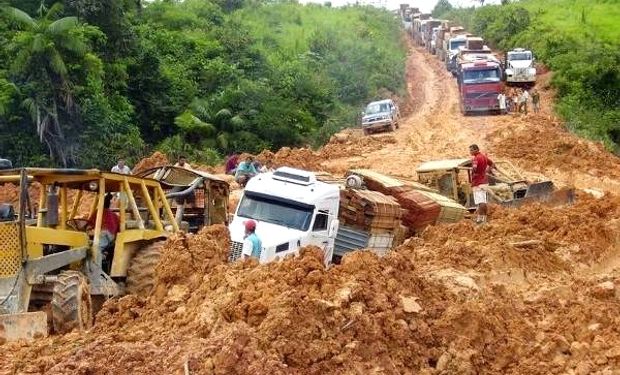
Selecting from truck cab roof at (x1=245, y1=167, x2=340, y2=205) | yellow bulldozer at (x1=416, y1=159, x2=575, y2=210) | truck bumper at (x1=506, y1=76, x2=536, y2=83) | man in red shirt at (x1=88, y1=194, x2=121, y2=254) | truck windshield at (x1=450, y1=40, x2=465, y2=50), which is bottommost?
truck bumper at (x1=506, y1=76, x2=536, y2=83)

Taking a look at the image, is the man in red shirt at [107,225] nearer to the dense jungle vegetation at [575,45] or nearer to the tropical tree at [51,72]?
the tropical tree at [51,72]

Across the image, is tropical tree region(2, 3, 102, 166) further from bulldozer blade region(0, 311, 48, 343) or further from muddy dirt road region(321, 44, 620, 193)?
bulldozer blade region(0, 311, 48, 343)

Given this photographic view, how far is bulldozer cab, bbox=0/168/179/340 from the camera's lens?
30.8 ft

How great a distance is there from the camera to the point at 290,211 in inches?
568

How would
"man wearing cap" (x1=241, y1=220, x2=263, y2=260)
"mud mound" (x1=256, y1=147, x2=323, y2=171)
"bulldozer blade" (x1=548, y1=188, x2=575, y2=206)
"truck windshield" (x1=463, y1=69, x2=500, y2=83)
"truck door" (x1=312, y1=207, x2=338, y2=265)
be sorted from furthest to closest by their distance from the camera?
1. "truck windshield" (x1=463, y1=69, x2=500, y2=83)
2. "mud mound" (x1=256, y1=147, x2=323, y2=171)
3. "bulldozer blade" (x1=548, y1=188, x2=575, y2=206)
4. "truck door" (x1=312, y1=207, x2=338, y2=265)
5. "man wearing cap" (x1=241, y1=220, x2=263, y2=260)

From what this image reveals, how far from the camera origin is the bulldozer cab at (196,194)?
1470cm

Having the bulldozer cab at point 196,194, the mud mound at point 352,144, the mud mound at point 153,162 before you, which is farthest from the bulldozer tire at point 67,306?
the mud mound at point 352,144

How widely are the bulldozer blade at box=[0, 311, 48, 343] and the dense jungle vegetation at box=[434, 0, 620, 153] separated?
90.3 feet

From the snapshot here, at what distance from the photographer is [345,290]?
9078mm

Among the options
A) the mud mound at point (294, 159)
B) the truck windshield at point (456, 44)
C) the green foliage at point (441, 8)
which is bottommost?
the green foliage at point (441, 8)

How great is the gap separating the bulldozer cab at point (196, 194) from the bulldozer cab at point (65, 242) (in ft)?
6.79

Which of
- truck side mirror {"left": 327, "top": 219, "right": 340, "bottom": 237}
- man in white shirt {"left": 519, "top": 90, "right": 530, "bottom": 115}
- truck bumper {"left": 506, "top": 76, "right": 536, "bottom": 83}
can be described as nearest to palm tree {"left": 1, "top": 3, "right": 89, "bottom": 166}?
truck side mirror {"left": 327, "top": 219, "right": 340, "bottom": 237}

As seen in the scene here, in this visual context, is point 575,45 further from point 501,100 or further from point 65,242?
point 65,242

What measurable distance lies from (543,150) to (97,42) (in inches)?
615
